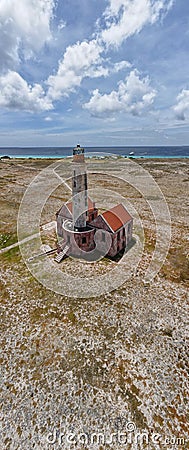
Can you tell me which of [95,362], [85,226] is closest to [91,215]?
[85,226]

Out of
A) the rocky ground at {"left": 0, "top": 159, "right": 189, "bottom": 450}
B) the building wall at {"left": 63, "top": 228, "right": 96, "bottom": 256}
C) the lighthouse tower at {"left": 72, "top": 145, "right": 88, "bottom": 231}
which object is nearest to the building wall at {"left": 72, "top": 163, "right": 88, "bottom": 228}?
the lighthouse tower at {"left": 72, "top": 145, "right": 88, "bottom": 231}

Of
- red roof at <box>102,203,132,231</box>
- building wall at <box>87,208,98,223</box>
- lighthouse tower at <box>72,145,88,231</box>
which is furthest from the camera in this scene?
building wall at <box>87,208,98,223</box>

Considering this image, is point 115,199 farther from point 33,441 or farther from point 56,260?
point 33,441

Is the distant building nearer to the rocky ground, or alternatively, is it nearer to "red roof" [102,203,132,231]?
"red roof" [102,203,132,231]

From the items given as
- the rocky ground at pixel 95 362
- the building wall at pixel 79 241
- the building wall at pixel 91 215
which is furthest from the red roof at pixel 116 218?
the rocky ground at pixel 95 362

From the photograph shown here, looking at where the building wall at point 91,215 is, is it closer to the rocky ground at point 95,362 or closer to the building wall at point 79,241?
the building wall at point 79,241

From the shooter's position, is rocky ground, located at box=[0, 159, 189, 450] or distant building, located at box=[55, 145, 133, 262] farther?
distant building, located at box=[55, 145, 133, 262]

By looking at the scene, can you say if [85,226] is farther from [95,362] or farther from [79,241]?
[95,362]
